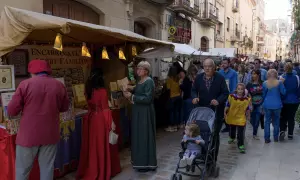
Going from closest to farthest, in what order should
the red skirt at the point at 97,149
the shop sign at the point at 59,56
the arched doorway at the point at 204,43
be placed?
1. the red skirt at the point at 97,149
2. the shop sign at the point at 59,56
3. the arched doorway at the point at 204,43

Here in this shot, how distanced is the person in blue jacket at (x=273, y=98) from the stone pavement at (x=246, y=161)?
23.5 inches

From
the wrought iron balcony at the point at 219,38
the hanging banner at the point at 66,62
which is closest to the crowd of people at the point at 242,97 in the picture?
the hanging banner at the point at 66,62

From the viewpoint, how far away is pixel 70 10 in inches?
286

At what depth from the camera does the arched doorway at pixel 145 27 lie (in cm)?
1121

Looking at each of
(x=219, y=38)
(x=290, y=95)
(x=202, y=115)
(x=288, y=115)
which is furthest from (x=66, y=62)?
Answer: (x=219, y=38)

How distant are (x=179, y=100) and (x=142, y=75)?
12.1 ft

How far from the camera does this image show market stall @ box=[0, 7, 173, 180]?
11.2 feet

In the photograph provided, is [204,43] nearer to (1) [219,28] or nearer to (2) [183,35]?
(1) [219,28]

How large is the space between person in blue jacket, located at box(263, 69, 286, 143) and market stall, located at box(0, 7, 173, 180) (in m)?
2.49

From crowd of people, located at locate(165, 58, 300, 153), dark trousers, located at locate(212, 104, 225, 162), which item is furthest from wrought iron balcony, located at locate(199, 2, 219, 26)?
dark trousers, located at locate(212, 104, 225, 162)

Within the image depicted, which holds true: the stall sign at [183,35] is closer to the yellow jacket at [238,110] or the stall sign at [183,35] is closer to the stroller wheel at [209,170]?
the yellow jacket at [238,110]

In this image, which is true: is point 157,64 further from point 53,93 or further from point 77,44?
point 53,93

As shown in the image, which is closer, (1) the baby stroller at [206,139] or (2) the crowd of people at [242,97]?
(1) the baby stroller at [206,139]

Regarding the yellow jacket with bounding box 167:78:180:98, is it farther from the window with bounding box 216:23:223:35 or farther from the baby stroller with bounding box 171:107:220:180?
the window with bounding box 216:23:223:35
